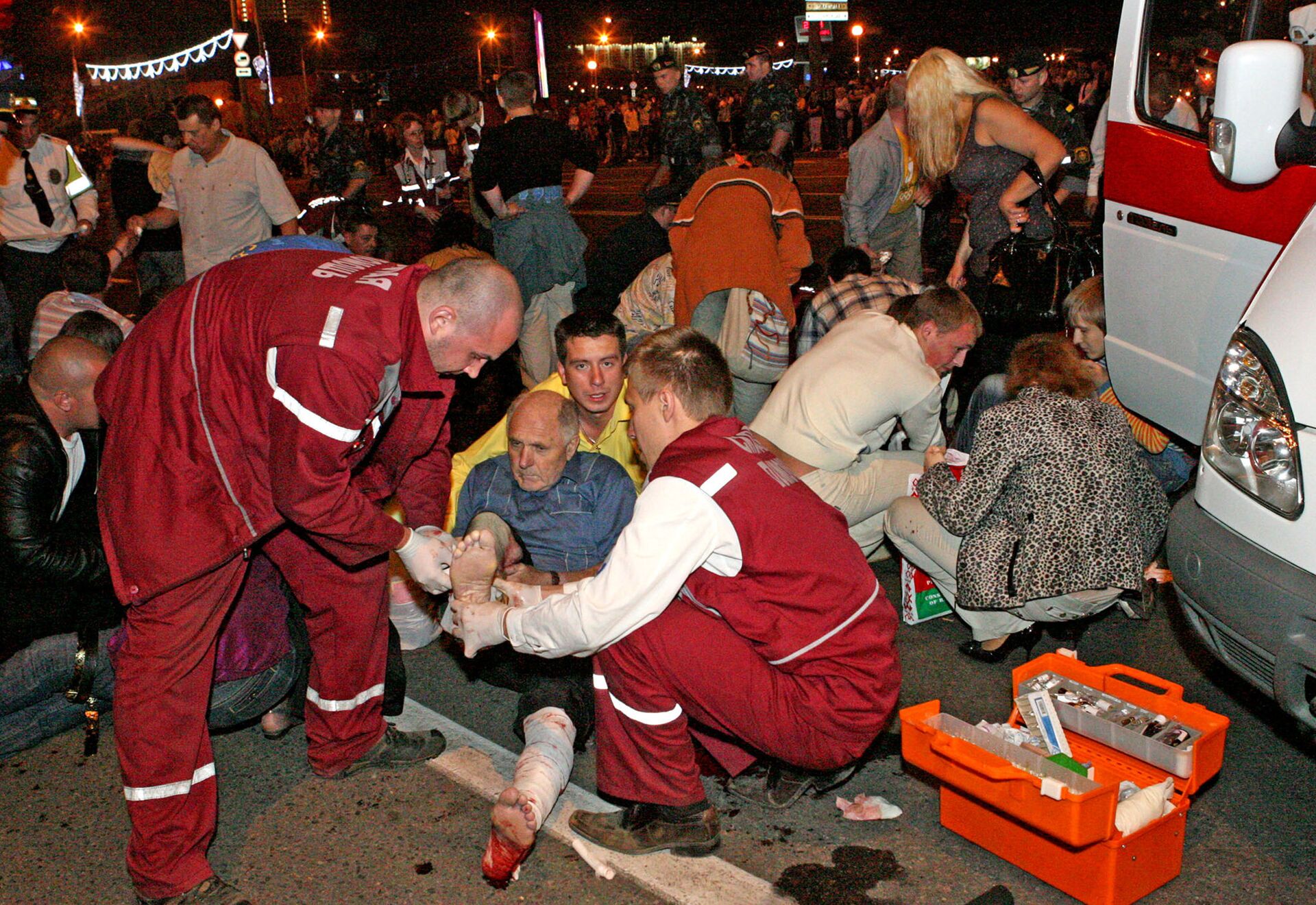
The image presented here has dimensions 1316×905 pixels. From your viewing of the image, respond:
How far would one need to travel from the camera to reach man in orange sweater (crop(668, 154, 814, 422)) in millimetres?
5680

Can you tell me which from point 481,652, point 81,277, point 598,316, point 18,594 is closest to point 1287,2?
point 598,316

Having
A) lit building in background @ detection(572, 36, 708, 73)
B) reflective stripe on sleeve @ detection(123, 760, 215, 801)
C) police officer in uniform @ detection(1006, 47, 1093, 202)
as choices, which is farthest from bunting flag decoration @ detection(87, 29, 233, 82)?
reflective stripe on sleeve @ detection(123, 760, 215, 801)

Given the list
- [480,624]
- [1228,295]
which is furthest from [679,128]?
[480,624]

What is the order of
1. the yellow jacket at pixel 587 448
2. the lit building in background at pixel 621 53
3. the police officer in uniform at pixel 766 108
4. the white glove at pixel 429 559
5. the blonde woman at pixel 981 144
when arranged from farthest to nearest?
the lit building in background at pixel 621 53 < the police officer in uniform at pixel 766 108 < the blonde woman at pixel 981 144 < the yellow jacket at pixel 587 448 < the white glove at pixel 429 559

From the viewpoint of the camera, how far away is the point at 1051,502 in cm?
380

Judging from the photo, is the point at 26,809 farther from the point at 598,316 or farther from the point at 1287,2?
the point at 1287,2

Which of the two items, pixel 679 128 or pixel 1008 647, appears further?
pixel 679 128

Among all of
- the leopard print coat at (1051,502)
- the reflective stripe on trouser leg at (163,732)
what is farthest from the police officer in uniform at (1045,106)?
the reflective stripe on trouser leg at (163,732)

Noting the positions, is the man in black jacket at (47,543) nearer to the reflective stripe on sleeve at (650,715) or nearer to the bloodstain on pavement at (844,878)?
the reflective stripe on sleeve at (650,715)

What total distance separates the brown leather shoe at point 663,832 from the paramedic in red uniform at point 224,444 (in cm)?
100

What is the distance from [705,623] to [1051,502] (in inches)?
61.4

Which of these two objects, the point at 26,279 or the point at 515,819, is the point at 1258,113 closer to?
the point at 515,819

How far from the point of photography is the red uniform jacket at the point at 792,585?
8.99ft

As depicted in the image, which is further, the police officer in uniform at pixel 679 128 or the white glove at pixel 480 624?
the police officer in uniform at pixel 679 128
